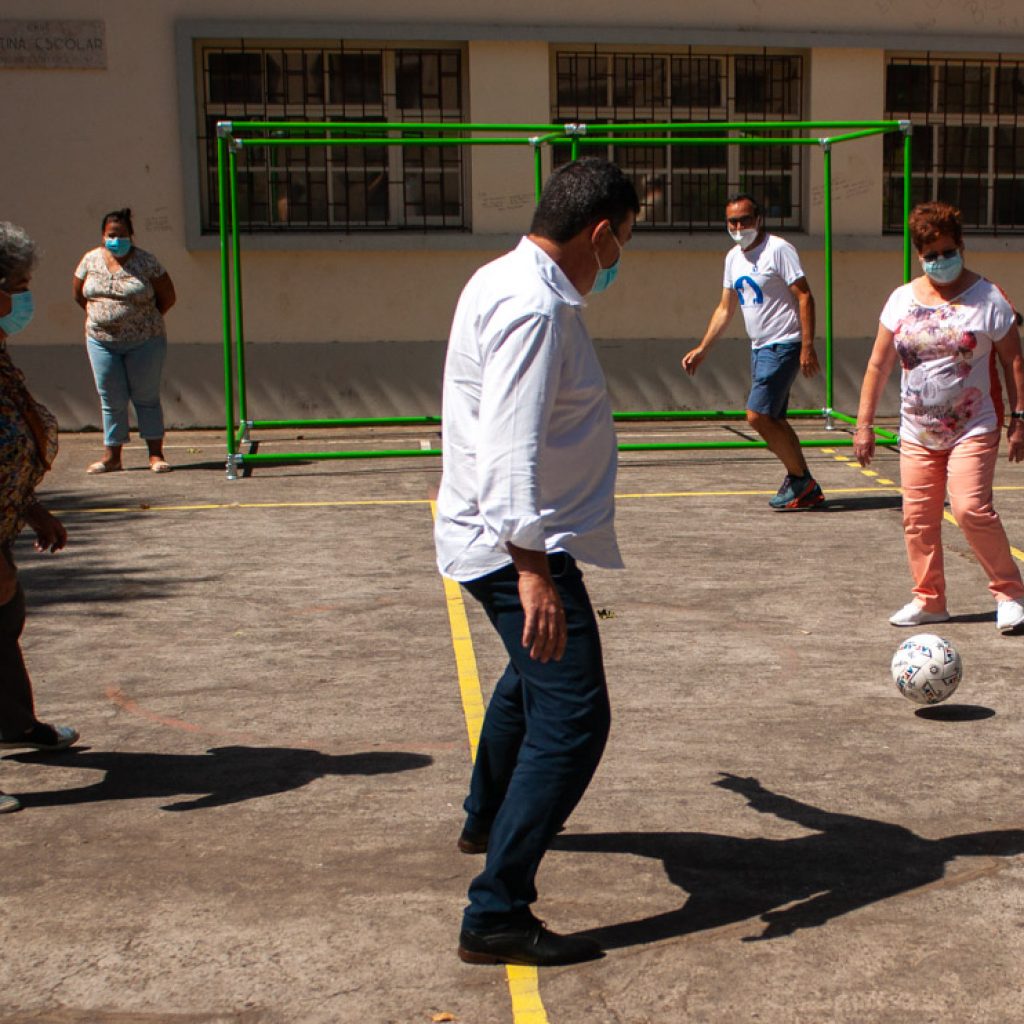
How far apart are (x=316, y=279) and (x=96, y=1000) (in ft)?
38.4

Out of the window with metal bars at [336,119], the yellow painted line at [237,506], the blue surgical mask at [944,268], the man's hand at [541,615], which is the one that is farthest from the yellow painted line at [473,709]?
the window with metal bars at [336,119]

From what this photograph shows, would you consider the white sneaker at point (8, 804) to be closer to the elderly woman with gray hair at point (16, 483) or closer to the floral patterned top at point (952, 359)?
the elderly woman with gray hair at point (16, 483)

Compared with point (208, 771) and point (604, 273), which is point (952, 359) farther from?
point (208, 771)

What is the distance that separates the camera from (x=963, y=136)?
16.1m

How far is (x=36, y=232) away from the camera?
566 inches

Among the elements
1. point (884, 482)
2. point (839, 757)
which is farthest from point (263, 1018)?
point (884, 482)

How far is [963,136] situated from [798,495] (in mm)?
7609

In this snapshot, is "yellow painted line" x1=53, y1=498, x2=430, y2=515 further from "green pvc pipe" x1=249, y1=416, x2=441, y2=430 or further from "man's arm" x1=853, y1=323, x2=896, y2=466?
"man's arm" x1=853, y1=323, x2=896, y2=466

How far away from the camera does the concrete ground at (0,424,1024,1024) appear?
3.65m

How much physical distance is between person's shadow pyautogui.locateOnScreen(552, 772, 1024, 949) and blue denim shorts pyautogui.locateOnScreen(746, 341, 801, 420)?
548 centimetres

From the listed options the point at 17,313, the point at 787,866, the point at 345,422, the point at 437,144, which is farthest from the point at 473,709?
the point at 437,144

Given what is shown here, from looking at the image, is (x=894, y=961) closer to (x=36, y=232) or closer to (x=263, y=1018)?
(x=263, y=1018)

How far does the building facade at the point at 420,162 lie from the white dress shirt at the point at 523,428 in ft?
36.9

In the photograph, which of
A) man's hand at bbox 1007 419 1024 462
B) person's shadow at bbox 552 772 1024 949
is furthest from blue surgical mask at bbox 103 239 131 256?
person's shadow at bbox 552 772 1024 949
